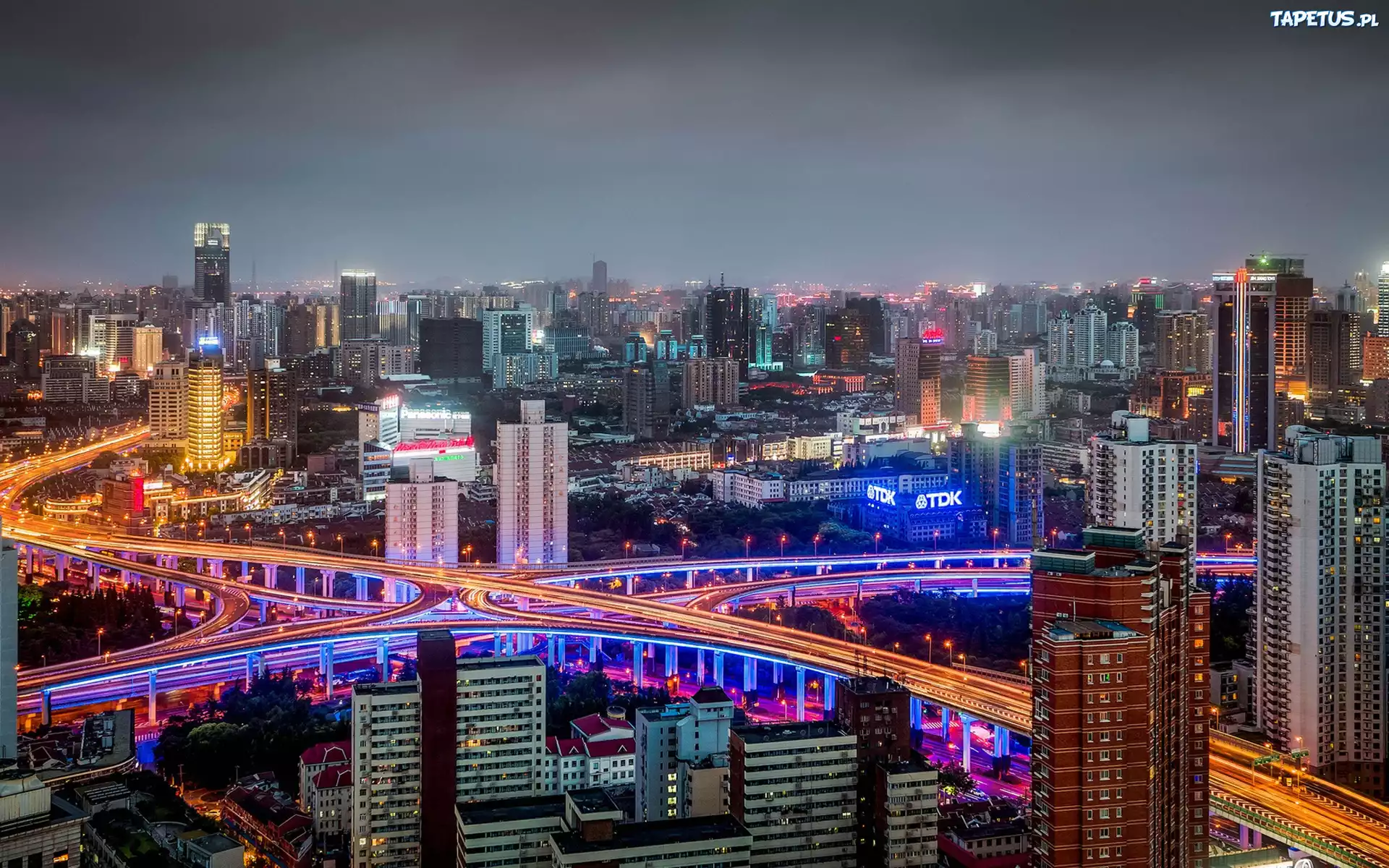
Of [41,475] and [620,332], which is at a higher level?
[620,332]

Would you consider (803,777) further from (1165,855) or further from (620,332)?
(620,332)

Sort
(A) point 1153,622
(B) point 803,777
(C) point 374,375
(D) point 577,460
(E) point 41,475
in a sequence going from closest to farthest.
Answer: (A) point 1153,622, (B) point 803,777, (E) point 41,475, (D) point 577,460, (C) point 374,375

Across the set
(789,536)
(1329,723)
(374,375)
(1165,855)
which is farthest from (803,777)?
(374,375)

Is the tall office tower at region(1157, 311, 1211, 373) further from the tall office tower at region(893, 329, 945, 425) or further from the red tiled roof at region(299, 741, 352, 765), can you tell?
the red tiled roof at region(299, 741, 352, 765)

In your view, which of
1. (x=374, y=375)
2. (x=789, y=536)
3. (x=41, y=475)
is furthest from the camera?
(x=374, y=375)

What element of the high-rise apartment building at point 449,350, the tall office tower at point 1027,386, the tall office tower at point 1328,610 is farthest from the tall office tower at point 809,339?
the tall office tower at point 1328,610

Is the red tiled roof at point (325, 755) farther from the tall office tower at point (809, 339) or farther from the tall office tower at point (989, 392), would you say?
the tall office tower at point (809, 339)

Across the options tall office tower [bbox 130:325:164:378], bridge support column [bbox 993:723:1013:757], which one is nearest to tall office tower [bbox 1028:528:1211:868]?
bridge support column [bbox 993:723:1013:757]
